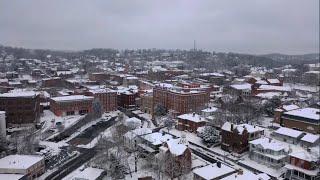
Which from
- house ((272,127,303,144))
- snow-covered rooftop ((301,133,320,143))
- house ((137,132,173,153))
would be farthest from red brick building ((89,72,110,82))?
snow-covered rooftop ((301,133,320,143))

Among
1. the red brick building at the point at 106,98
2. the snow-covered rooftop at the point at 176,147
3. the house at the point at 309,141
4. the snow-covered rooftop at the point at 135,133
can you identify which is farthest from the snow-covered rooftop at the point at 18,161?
the house at the point at 309,141

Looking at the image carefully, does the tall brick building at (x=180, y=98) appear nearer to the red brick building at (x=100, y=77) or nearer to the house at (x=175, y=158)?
the house at (x=175, y=158)

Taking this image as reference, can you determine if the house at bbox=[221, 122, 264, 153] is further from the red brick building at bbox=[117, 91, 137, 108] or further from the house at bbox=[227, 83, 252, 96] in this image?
the house at bbox=[227, 83, 252, 96]

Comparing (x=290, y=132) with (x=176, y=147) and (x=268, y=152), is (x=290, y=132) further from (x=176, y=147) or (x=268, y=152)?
(x=176, y=147)

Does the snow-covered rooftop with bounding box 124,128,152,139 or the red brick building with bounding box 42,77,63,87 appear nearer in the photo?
the snow-covered rooftop with bounding box 124,128,152,139

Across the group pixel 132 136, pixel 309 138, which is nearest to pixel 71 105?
pixel 132 136
